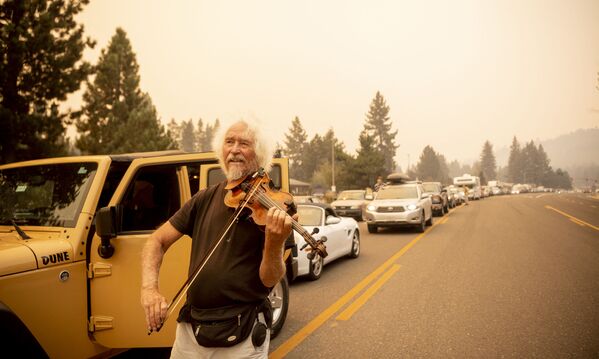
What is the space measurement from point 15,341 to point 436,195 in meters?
20.9

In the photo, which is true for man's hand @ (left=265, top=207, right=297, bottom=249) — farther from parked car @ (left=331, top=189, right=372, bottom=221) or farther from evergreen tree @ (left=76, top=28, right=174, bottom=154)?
evergreen tree @ (left=76, top=28, right=174, bottom=154)

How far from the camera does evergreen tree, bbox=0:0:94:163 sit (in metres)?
Result: 13.7

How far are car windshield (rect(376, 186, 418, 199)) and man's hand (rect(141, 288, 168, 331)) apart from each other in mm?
13777

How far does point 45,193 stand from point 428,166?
164 m

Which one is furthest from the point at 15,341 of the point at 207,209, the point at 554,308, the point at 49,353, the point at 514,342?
the point at 554,308

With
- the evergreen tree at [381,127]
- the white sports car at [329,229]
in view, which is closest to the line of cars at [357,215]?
the white sports car at [329,229]

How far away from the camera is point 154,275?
2000 mm

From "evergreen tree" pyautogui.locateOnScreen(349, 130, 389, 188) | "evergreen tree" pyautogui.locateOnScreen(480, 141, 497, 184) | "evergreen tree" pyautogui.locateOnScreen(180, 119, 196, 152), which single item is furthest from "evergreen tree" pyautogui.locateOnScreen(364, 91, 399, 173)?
"evergreen tree" pyautogui.locateOnScreen(480, 141, 497, 184)

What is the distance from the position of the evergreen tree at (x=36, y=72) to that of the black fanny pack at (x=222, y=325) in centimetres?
1480

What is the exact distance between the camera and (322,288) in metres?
6.79

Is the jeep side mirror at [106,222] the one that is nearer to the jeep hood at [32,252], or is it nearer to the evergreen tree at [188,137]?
the jeep hood at [32,252]

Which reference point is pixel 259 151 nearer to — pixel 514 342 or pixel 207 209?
pixel 207 209

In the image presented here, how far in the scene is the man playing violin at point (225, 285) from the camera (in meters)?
1.95

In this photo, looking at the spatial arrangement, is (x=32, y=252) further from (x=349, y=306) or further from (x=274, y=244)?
(x=349, y=306)
